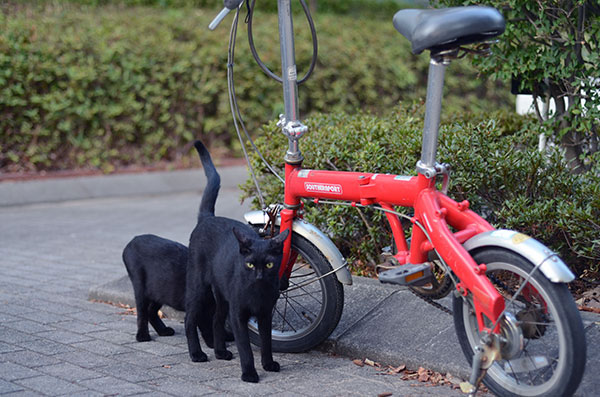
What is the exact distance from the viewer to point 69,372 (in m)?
3.73

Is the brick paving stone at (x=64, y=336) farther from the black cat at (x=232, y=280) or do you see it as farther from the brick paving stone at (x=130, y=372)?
the black cat at (x=232, y=280)

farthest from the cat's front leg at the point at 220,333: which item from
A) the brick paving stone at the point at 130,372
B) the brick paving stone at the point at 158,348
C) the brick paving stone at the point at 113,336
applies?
the brick paving stone at the point at 113,336

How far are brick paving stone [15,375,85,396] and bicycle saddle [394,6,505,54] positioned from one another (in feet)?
7.36

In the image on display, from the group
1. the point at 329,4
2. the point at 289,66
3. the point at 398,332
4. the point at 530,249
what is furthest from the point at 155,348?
the point at 329,4

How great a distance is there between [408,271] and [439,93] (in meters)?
0.82

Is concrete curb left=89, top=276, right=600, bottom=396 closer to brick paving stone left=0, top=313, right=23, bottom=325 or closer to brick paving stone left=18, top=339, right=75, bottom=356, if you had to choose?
brick paving stone left=18, top=339, right=75, bottom=356

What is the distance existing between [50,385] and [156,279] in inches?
38.0

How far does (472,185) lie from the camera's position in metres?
4.36

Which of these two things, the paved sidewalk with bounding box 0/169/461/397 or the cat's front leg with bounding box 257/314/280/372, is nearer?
the paved sidewalk with bounding box 0/169/461/397

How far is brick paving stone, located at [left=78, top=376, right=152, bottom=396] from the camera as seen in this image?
346 centimetres

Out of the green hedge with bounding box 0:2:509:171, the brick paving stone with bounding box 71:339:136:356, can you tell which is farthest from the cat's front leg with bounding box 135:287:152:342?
the green hedge with bounding box 0:2:509:171

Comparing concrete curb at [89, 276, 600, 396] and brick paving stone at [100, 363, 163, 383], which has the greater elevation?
concrete curb at [89, 276, 600, 396]

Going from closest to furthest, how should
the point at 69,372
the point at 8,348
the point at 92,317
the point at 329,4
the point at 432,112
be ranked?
the point at 432,112
the point at 69,372
the point at 8,348
the point at 92,317
the point at 329,4

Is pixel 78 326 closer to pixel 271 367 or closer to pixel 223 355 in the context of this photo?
pixel 223 355
